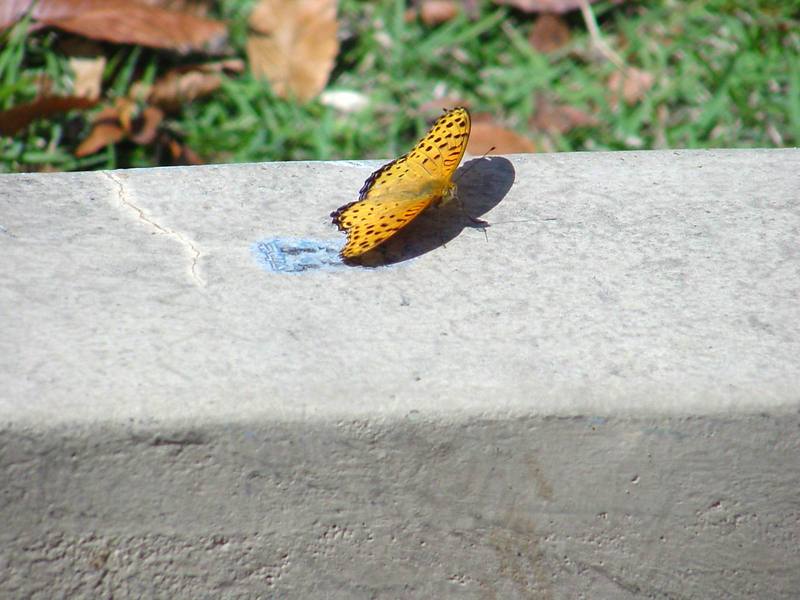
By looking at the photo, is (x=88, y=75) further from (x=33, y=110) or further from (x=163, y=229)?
(x=163, y=229)

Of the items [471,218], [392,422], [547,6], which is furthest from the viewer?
[547,6]

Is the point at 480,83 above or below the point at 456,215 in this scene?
below

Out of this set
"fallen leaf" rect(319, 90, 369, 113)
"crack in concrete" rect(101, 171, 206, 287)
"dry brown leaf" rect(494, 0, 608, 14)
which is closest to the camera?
"crack in concrete" rect(101, 171, 206, 287)

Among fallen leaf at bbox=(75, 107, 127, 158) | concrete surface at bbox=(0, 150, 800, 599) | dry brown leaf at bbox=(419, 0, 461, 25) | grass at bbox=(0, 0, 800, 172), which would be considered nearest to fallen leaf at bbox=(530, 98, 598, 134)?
grass at bbox=(0, 0, 800, 172)

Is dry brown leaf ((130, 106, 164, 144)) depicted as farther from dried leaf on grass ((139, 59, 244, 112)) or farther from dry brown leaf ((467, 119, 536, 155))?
dry brown leaf ((467, 119, 536, 155))

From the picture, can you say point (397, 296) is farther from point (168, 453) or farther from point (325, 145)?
point (325, 145)

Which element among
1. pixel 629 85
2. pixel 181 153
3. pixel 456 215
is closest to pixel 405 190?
pixel 456 215

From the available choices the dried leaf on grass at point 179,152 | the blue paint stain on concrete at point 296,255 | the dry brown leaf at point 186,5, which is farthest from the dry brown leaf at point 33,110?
the blue paint stain on concrete at point 296,255

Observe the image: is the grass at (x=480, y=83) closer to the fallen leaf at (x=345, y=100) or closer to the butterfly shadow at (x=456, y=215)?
the fallen leaf at (x=345, y=100)
